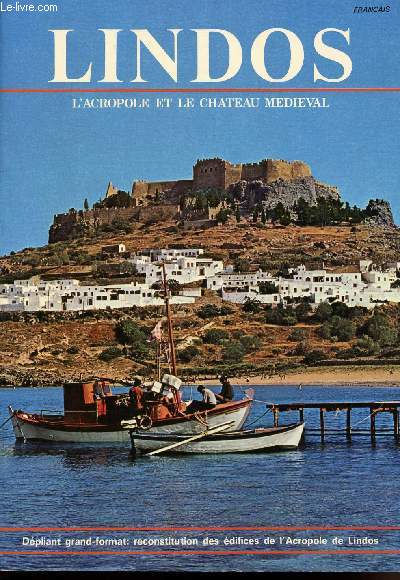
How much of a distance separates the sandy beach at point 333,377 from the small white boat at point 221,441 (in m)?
6.14

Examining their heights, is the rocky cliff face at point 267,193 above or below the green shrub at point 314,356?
above

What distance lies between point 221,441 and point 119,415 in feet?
7.62

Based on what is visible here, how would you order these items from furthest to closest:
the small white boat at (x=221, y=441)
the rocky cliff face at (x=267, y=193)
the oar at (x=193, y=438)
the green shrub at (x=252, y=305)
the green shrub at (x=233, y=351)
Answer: the rocky cliff face at (x=267, y=193), the green shrub at (x=252, y=305), the green shrub at (x=233, y=351), the small white boat at (x=221, y=441), the oar at (x=193, y=438)

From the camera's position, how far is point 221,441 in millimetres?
14750

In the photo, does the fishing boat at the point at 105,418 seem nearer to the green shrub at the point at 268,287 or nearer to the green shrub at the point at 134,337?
the green shrub at the point at 134,337

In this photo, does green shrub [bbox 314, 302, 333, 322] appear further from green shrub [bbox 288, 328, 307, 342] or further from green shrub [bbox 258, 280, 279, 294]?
green shrub [bbox 258, 280, 279, 294]

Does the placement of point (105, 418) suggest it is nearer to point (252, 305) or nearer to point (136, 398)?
point (136, 398)

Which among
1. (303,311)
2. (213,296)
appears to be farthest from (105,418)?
(213,296)

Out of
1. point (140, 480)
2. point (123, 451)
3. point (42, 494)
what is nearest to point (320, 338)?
point (123, 451)

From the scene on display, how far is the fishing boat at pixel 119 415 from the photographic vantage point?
1532cm

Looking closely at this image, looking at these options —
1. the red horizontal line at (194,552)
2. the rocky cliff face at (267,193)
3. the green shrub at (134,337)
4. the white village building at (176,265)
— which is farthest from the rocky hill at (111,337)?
the rocky cliff face at (267,193)

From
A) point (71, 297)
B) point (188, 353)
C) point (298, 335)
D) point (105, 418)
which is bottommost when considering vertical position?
point (105, 418)

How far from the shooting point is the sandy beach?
22.1 metres

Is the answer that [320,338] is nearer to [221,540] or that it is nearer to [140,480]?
[140,480]
